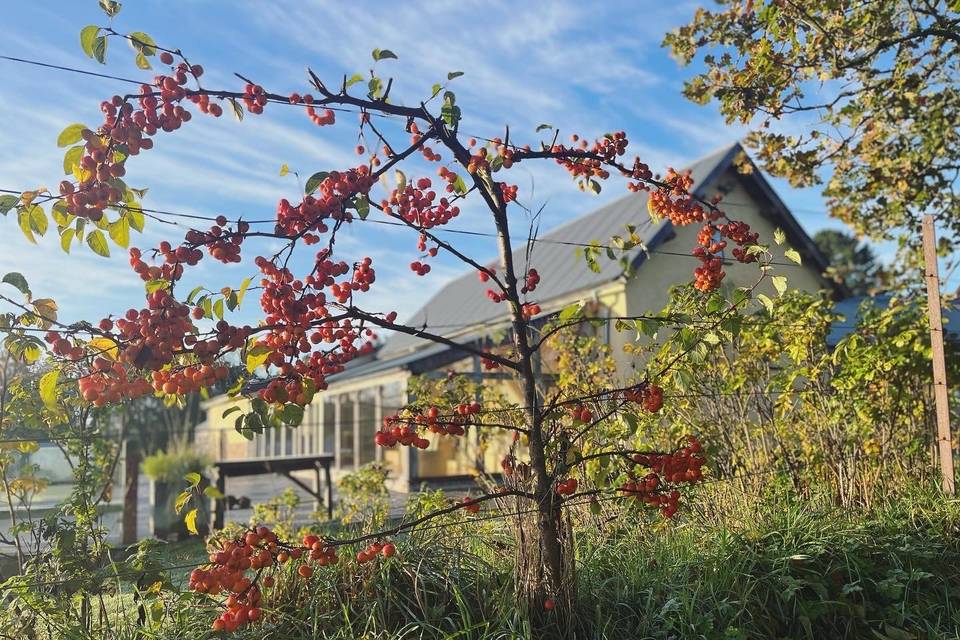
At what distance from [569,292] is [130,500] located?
6.69 metres

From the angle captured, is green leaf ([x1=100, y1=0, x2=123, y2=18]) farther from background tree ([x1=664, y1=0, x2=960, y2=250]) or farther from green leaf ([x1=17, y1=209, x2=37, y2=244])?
background tree ([x1=664, y1=0, x2=960, y2=250])

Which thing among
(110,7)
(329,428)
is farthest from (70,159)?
(329,428)

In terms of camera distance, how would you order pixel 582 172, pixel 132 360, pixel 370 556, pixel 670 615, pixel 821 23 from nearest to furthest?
pixel 132 360 → pixel 370 556 → pixel 670 615 → pixel 582 172 → pixel 821 23

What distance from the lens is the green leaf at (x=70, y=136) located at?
7.82ft

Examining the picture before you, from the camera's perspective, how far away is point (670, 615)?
3316mm

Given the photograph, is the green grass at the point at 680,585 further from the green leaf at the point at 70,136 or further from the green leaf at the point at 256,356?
the green leaf at the point at 70,136

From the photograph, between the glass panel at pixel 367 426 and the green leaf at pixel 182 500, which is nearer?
the green leaf at pixel 182 500

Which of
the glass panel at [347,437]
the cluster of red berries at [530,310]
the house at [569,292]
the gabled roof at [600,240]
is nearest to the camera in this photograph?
the cluster of red berries at [530,310]

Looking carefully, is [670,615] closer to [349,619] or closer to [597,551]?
[597,551]

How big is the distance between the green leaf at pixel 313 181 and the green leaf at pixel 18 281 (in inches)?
41.7

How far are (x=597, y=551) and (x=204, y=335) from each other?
7.91 ft

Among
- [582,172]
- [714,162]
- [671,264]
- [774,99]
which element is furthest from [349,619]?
→ [714,162]

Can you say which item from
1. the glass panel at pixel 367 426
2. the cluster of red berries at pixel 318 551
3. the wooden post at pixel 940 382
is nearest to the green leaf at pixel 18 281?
the cluster of red berries at pixel 318 551

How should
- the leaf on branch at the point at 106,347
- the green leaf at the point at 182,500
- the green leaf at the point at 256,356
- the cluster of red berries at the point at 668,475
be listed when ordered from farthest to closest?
the cluster of red berries at the point at 668,475 < the green leaf at the point at 182,500 < the green leaf at the point at 256,356 < the leaf on branch at the point at 106,347
